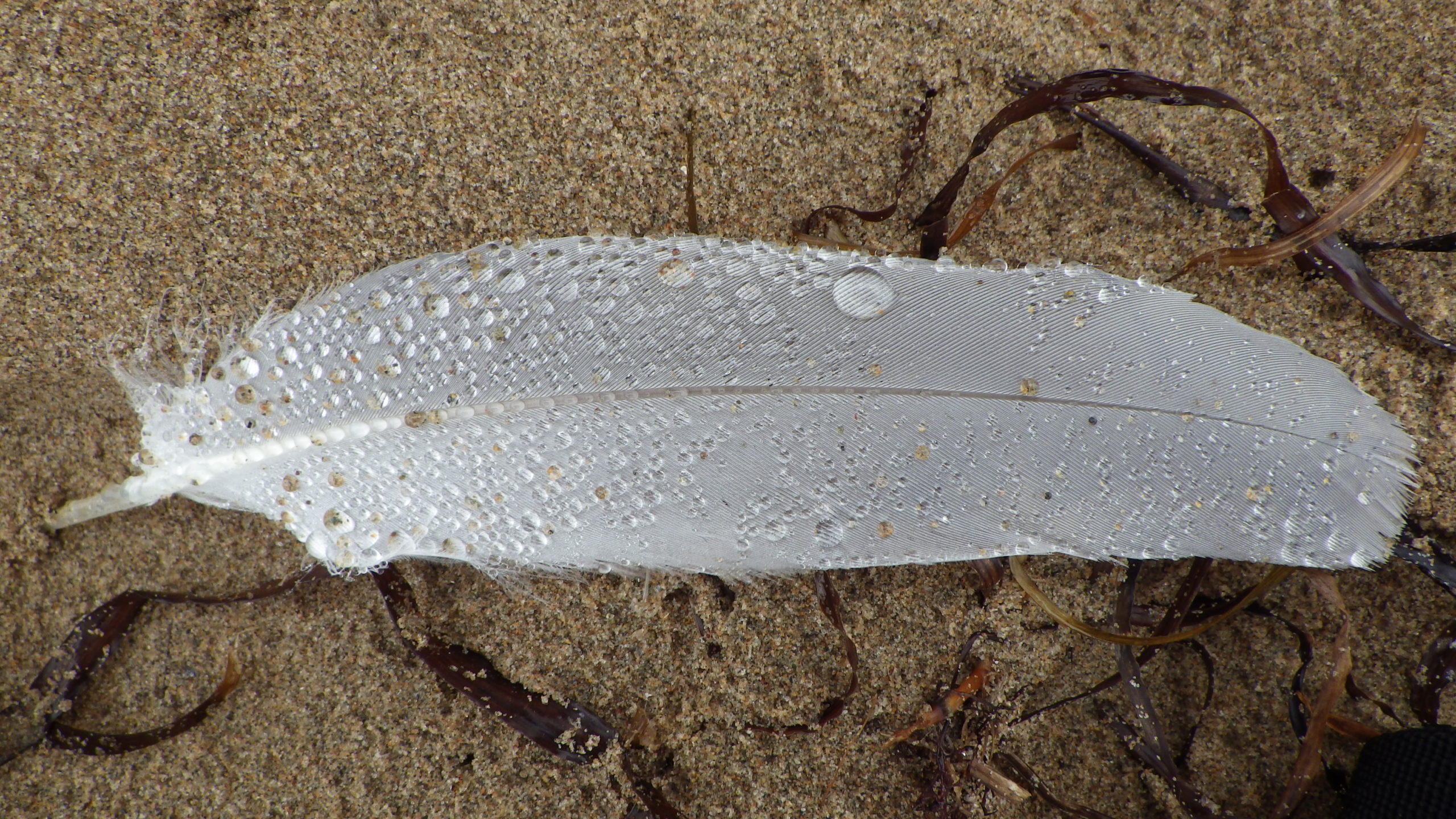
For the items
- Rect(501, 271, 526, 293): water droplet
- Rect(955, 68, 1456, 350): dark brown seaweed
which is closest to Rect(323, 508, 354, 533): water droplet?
Rect(501, 271, 526, 293): water droplet

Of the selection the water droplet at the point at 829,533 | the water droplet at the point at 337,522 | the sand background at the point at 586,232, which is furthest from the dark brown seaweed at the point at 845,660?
the water droplet at the point at 337,522

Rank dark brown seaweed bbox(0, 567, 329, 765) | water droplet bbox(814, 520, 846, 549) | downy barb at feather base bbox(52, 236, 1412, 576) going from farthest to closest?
dark brown seaweed bbox(0, 567, 329, 765)
water droplet bbox(814, 520, 846, 549)
downy barb at feather base bbox(52, 236, 1412, 576)

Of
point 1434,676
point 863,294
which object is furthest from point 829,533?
point 1434,676

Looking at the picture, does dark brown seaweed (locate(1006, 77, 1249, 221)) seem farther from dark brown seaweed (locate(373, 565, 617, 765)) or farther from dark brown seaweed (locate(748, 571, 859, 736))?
dark brown seaweed (locate(373, 565, 617, 765))

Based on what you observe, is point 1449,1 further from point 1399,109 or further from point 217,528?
point 217,528

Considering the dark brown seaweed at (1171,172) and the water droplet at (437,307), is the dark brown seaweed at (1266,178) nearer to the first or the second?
the dark brown seaweed at (1171,172)

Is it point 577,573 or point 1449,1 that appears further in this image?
point 1449,1

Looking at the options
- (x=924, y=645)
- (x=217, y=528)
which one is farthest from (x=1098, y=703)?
(x=217, y=528)
